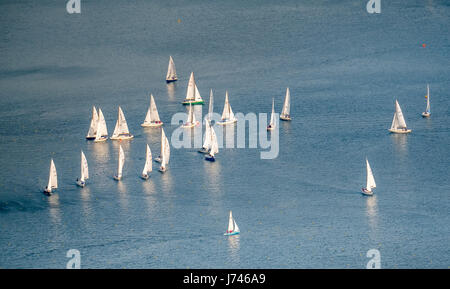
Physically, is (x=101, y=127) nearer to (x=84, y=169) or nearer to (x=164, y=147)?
(x=164, y=147)

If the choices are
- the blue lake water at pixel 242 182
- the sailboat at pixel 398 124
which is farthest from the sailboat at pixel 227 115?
the sailboat at pixel 398 124

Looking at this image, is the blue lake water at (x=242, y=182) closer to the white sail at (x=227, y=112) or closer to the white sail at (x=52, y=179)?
the white sail at (x=52, y=179)

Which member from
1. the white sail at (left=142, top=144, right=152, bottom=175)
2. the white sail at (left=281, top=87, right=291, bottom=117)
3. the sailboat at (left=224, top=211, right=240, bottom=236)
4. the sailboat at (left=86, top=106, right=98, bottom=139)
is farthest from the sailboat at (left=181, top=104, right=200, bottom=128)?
the sailboat at (left=224, top=211, right=240, bottom=236)

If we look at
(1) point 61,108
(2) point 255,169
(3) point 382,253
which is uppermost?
(1) point 61,108

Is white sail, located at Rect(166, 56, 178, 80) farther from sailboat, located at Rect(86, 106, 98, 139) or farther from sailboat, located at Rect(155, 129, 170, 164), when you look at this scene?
sailboat, located at Rect(155, 129, 170, 164)

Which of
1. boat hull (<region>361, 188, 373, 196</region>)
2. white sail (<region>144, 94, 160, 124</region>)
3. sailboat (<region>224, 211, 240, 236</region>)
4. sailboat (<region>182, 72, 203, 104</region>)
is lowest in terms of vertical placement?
sailboat (<region>224, 211, 240, 236</region>)

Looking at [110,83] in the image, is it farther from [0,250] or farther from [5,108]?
[0,250]

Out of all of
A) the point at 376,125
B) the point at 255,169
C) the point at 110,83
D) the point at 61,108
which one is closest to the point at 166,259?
the point at 255,169

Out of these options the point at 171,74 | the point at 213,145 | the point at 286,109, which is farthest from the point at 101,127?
the point at 171,74
